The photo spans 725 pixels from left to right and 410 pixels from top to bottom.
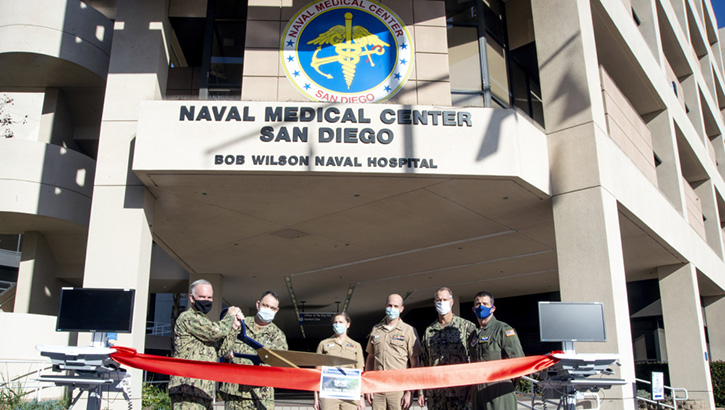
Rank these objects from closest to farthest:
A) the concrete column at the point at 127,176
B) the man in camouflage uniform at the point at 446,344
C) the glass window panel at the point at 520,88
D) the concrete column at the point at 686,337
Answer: the man in camouflage uniform at the point at 446,344
the concrete column at the point at 127,176
the glass window panel at the point at 520,88
the concrete column at the point at 686,337

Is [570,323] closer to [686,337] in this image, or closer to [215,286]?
[686,337]

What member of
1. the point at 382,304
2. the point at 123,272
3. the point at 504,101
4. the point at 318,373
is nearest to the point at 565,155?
the point at 504,101

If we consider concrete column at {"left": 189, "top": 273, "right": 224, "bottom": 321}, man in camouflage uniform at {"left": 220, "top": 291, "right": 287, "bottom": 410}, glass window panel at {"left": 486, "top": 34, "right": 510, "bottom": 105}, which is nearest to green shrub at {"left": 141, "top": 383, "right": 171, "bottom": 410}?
concrete column at {"left": 189, "top": 273, "right": 224, "bottom": 321}

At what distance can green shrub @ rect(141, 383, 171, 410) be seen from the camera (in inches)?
447

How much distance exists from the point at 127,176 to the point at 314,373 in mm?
6648

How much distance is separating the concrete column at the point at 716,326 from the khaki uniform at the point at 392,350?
18.5 m

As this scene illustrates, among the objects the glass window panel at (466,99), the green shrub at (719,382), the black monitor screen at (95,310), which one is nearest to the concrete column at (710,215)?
the green shrub at (719,382)

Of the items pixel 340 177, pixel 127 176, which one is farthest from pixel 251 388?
pixel 127 176

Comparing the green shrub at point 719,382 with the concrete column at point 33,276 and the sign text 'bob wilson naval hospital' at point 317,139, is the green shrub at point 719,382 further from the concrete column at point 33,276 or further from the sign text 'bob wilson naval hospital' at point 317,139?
the concrete column at point 33,276

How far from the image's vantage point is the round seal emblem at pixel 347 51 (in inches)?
434

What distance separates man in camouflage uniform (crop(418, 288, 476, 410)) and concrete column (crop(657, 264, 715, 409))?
12.2m

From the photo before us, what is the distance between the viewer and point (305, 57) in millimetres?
11086

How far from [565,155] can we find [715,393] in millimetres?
13533

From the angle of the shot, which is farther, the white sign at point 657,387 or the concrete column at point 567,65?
the concrete column at point 567,65
